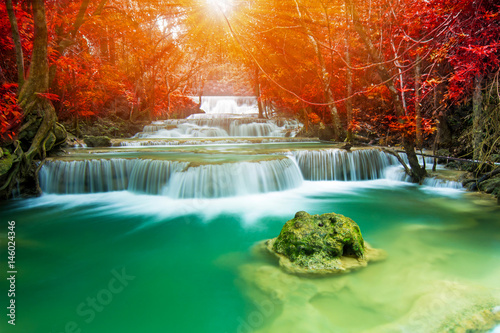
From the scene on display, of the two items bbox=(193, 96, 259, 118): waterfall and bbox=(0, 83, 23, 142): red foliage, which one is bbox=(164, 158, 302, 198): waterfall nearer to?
bbox=(0, 83, 23, 142): red foliage

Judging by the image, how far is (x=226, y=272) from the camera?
12.4 ft

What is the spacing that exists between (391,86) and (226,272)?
6.29m

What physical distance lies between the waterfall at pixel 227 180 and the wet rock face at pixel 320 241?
3729 millimetres

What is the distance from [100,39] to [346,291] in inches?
696

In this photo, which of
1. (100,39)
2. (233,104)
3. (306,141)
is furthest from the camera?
(233,104)

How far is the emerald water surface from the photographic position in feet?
9.31

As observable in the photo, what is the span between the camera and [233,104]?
117 ft

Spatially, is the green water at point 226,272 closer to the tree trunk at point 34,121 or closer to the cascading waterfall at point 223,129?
the tree trunk at point 34,121

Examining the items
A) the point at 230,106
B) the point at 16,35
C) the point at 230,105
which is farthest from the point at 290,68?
the point at 230,105

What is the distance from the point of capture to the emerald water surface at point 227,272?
2.84 meters

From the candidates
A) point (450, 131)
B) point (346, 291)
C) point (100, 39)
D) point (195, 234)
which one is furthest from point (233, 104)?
point (346, 291)

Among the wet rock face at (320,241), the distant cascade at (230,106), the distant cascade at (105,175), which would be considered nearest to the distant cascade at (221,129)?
the distant cascade at (105,175)

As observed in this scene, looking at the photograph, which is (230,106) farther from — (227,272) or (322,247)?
(322,247)

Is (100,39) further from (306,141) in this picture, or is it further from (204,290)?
(204,290)
